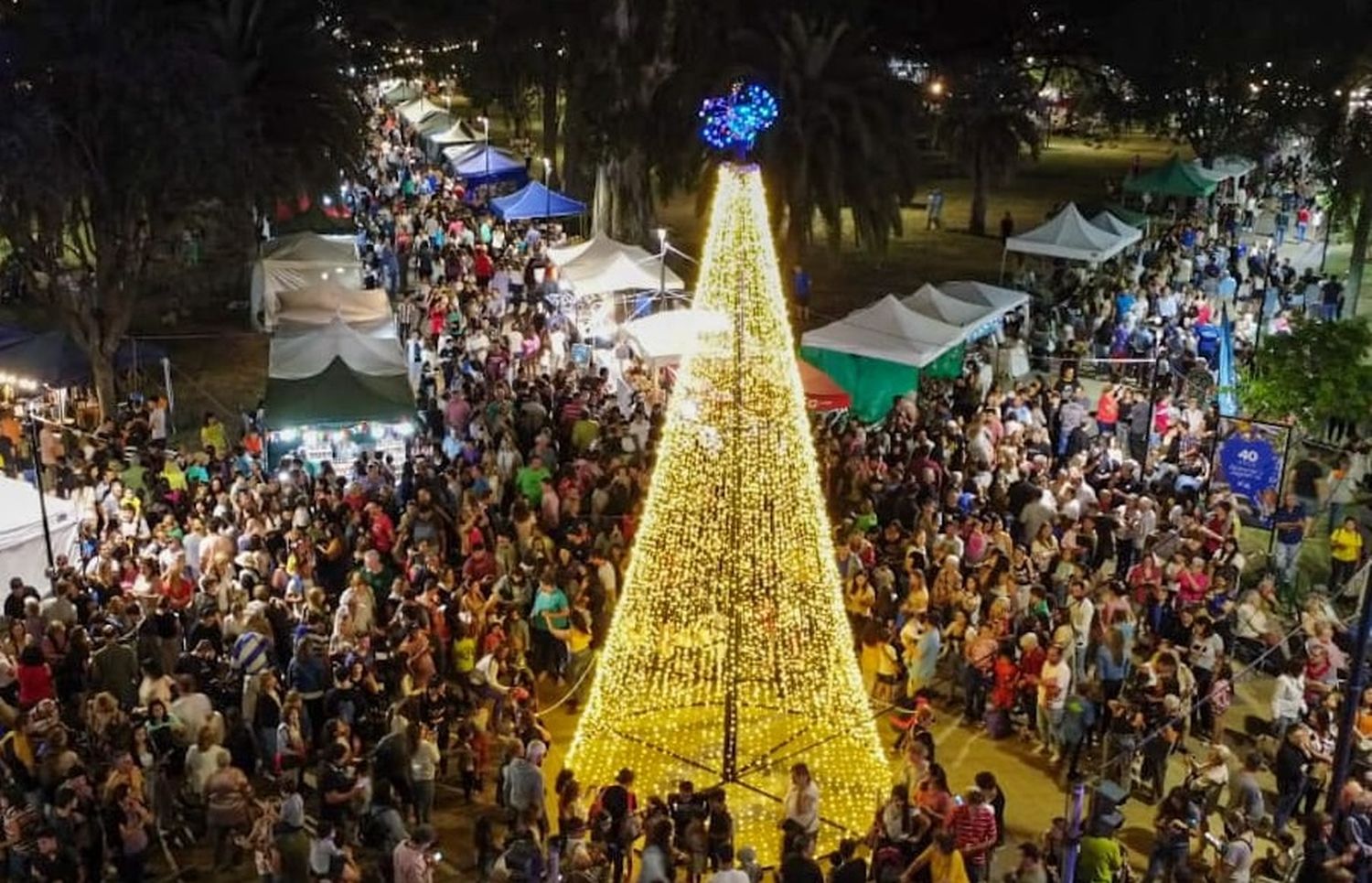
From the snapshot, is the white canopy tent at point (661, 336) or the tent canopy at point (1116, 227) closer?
the white canopy tent at point (661, 336)

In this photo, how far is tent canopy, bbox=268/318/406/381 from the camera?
54.8 ft

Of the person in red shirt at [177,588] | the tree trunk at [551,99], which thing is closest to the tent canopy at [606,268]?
the person in red shirt at [177,588]

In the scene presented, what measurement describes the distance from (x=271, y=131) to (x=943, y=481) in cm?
1617

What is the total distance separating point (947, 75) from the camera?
34.9 meters

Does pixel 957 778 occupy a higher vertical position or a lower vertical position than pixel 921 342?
lower

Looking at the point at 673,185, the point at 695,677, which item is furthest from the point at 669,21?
the point at 695,677

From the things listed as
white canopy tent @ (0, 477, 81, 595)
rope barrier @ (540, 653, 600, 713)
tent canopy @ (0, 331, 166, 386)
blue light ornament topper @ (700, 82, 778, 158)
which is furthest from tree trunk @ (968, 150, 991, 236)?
blue light ornament topper @ (700, 82, 778, 158)

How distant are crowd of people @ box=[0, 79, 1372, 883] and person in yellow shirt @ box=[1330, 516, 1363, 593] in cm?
5

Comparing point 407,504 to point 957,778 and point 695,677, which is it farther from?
point 957,778

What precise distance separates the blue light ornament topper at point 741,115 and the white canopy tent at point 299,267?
1415cm

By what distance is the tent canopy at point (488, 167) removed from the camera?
34.4 metres

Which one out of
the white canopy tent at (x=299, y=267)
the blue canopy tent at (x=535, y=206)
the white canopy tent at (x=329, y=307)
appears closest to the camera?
the white canopy tent at (x=329, y=307)

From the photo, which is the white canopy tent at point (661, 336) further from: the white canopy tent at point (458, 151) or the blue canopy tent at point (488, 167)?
the white canopy tent at point (458, 151)

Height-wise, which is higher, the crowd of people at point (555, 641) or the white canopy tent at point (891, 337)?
the white canopy tent at point (891, 337)
